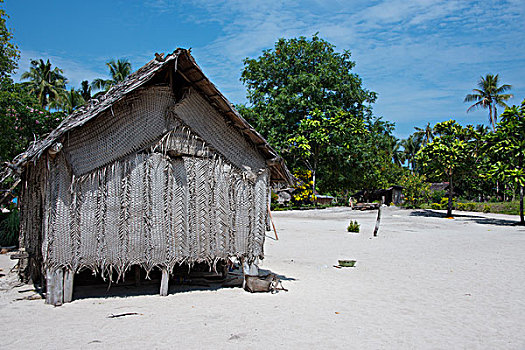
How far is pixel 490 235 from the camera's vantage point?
20469 mm

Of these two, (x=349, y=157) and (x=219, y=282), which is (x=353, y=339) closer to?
(x=219, y=282)

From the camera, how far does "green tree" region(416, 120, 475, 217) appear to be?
2889 cm

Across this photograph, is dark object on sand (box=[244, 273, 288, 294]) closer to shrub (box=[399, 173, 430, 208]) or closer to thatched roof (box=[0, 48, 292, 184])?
thatched roof (box=[0, 48, 292, 184])

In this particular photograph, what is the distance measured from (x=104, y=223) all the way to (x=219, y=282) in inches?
123

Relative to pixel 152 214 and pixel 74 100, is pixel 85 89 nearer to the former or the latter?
pixel 74 100

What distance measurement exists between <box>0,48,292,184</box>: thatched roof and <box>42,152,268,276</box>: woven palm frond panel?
21.1 inches

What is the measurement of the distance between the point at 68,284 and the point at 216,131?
3845mm

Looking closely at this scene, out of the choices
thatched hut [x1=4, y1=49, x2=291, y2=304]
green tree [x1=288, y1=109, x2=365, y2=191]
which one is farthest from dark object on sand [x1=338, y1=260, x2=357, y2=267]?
green tree [x1=288, y1=109, x2=365, y2=191]

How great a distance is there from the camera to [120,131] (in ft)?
24.7

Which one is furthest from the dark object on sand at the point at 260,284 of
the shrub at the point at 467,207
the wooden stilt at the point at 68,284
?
the shrub at the point at 467,207

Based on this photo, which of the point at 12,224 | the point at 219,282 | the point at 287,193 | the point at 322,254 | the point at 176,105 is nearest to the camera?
the point at 176,105

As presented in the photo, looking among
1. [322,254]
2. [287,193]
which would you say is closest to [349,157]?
[287,193]

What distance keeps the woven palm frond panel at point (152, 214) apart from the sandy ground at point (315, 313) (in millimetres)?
879

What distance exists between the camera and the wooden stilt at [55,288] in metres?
7.13
